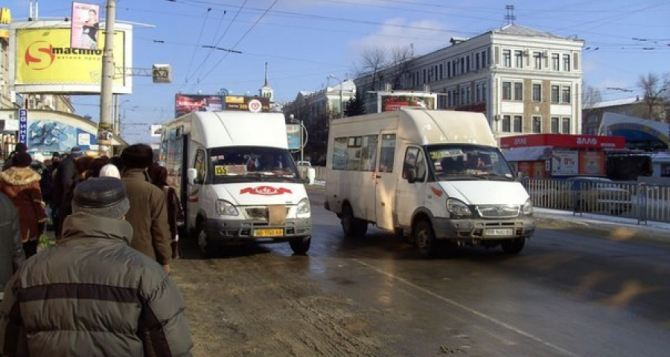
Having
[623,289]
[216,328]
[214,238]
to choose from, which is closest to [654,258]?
[623,289]

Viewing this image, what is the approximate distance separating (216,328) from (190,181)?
5.84 m

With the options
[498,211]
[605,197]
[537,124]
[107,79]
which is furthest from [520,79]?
[498,211]

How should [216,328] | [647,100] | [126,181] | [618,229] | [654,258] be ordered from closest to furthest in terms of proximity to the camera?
1. [126,181]
2. [216,328]
3. [654,258]
4. [618,229]
5. [647,100]

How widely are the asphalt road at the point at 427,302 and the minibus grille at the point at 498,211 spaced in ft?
2.66

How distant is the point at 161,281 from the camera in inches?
95.1

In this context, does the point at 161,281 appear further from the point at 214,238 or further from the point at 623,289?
the point at 214,238

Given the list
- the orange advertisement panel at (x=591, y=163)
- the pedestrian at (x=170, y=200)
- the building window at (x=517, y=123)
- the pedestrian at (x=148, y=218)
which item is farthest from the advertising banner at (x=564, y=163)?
the building window at (x=517, y=123)

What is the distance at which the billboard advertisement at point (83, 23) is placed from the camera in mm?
21641

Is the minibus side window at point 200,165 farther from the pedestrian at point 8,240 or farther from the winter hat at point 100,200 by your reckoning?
the winter hat at point 100,200

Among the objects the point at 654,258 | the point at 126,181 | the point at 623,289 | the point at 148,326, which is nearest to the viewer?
the point at 148,326

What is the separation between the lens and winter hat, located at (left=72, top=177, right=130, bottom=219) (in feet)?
8.38

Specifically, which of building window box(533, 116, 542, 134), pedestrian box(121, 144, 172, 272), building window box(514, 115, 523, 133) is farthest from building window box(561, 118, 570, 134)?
pedestrian box(121, 144, 172, 272)

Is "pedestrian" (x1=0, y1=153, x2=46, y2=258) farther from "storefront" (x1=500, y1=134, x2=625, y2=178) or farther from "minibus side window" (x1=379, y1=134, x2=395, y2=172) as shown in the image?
"storefront" (x1=500, y1=134, x2=625, y2=178)

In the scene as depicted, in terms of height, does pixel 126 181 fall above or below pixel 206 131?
below
